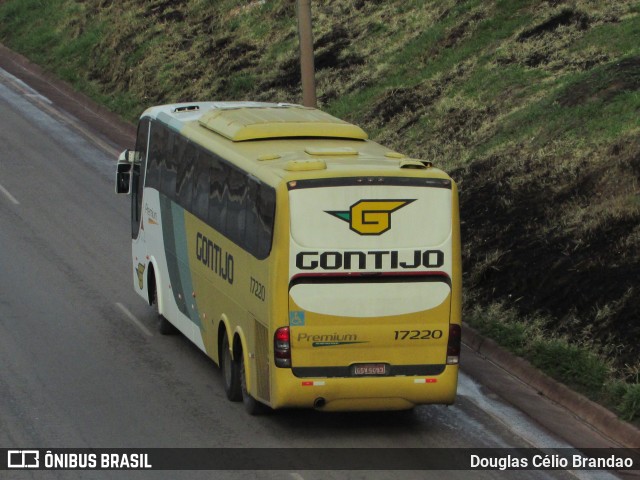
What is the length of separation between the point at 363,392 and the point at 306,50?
11387 millimetres

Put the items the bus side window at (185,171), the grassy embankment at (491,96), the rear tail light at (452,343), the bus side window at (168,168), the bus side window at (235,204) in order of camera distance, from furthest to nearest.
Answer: the bus side window at (168,168), the grassy embankment at (491,96), the bus side window at (185,171), the bus side window at (235,204), the rear tail light at (452,343)

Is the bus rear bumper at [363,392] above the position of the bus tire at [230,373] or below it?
above

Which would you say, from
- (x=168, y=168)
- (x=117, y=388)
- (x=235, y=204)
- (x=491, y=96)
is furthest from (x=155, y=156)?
(x=491, y=96)

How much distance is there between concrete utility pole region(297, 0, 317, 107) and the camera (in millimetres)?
26250

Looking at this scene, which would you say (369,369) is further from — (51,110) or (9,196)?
(51,110)

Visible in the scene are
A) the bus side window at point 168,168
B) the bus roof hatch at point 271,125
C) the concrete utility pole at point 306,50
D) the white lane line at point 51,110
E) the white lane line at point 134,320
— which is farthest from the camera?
the white lane line at point 51,110

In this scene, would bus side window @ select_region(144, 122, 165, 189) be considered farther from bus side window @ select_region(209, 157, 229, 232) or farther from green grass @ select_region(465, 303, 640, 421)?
green grass @ select_region(465, 303, 640, 421)

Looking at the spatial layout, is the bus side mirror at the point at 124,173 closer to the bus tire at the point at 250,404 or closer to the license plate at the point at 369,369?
the bus tire at the point at 250,404

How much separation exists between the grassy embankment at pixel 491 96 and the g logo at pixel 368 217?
4038mm

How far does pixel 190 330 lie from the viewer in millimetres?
20281

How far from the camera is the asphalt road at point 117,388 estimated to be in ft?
54.5

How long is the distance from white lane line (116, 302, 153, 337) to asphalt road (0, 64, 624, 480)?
33 millimetres

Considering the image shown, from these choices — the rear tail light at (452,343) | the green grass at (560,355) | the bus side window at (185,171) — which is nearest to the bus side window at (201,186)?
the bus side window at (185,171)

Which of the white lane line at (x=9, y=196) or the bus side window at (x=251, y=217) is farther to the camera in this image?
the white lane line at (x=9, y=196)
